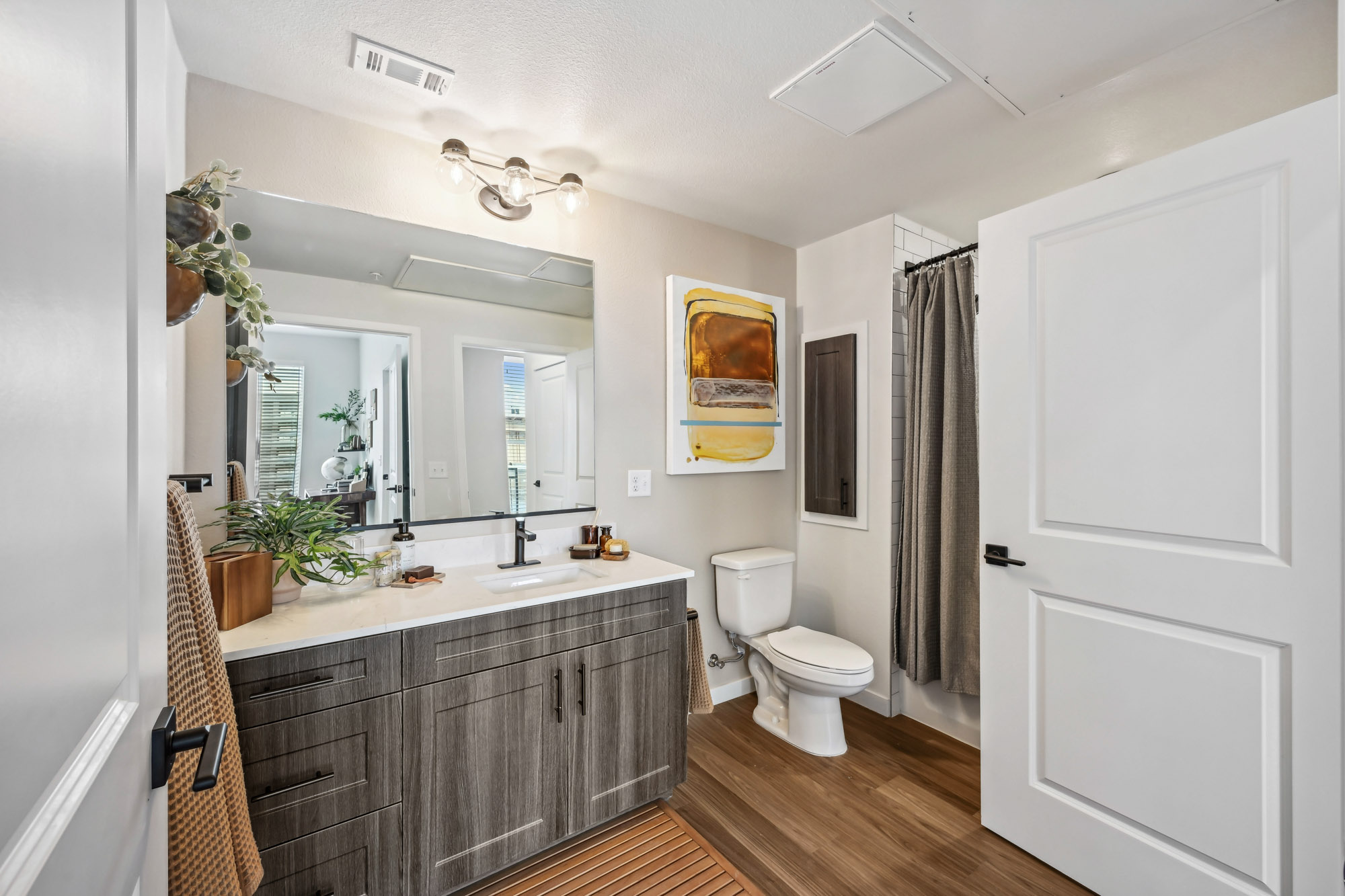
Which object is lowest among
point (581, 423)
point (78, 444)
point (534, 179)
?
point (78, 444)

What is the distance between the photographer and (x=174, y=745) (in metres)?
0.62

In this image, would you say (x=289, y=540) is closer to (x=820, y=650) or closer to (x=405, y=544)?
(x=405, y=544)

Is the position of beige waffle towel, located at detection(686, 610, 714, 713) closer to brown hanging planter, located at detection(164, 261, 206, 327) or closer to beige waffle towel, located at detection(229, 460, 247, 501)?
beige waffle towel, located at detection(229, 460, 247, 501)

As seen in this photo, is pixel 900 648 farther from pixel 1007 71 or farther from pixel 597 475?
pixel 1007 71

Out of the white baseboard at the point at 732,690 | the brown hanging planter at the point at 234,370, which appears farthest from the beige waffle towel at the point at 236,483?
the white baseboard at the point at 732,690

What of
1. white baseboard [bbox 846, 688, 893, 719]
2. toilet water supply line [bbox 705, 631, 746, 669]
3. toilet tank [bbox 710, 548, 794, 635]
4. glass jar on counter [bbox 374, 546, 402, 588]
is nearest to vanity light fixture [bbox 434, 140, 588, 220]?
glass jar on counter [bbox 374, 546, 402, 588]

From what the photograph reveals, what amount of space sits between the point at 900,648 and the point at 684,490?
1.26 meters

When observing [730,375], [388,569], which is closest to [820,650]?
[730,375]

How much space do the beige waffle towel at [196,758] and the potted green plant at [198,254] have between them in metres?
0.34

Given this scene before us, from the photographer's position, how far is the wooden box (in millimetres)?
1347

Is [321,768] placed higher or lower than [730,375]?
lower

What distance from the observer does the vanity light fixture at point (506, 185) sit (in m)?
1.90

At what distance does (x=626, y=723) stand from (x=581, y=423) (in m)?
1.16

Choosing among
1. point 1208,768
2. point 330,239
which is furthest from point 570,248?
point 1208,768
